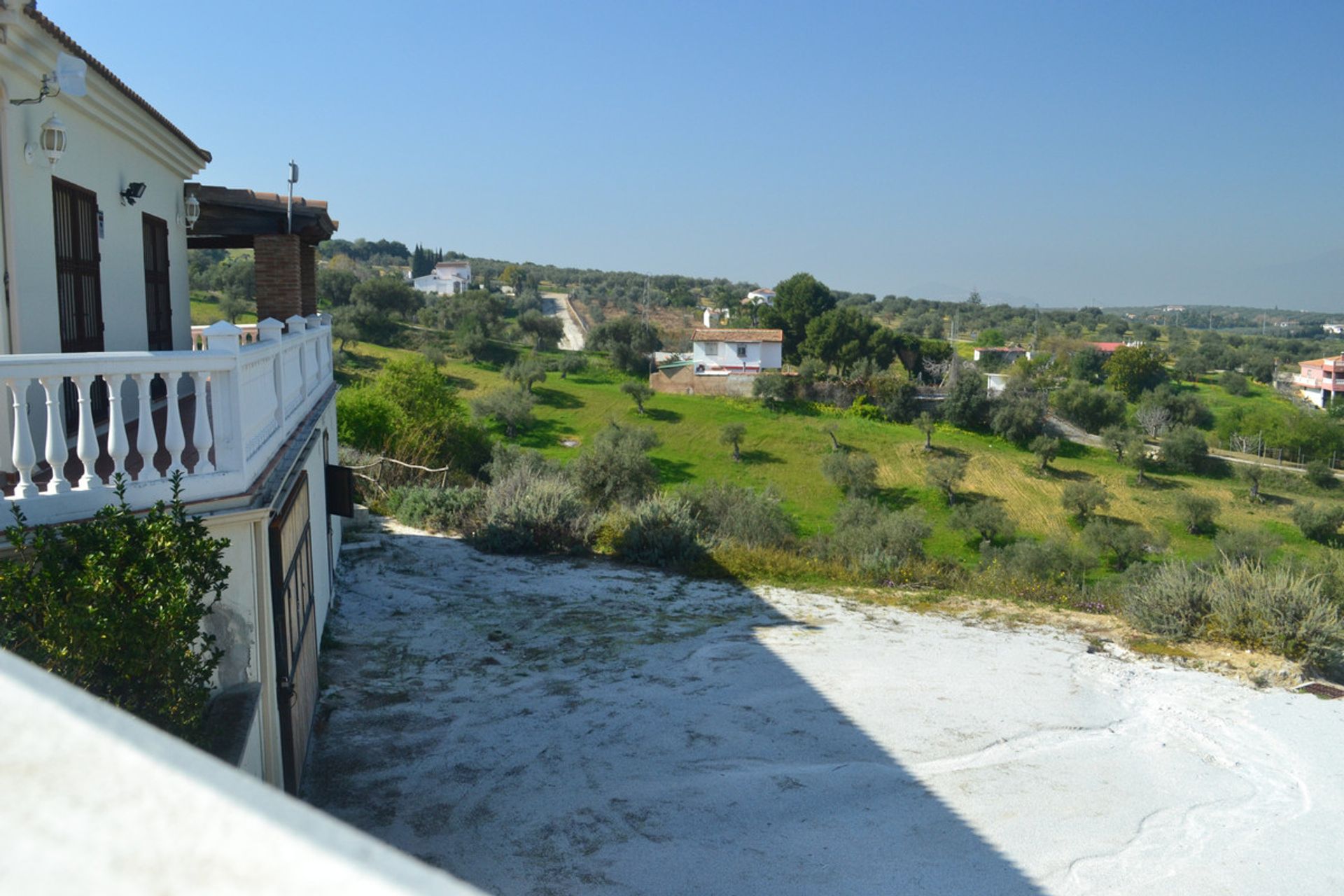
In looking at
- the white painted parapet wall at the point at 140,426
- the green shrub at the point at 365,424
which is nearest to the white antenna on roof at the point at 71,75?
the white painted parapet wall at the point at 140,426

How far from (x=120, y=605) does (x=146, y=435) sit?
2.98 ft

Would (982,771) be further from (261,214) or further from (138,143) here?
(261,214)

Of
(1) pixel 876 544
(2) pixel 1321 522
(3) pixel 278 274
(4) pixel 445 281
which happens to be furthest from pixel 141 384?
(4) pixel 445 281

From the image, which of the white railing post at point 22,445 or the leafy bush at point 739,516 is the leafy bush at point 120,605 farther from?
the leafy bush at point 739,516

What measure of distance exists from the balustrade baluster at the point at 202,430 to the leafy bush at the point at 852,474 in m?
33.1

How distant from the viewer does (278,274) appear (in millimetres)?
11266

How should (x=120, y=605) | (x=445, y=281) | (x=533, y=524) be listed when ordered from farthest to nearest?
(x=445, y=281) → (x=533, y=524) → (x=120, y=605)

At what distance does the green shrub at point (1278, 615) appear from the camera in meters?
9.77

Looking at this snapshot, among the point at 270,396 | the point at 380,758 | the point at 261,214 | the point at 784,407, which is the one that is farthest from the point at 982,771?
the point at 784,407

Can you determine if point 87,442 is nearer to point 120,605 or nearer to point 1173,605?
point 120,605

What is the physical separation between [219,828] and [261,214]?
38.6 feet

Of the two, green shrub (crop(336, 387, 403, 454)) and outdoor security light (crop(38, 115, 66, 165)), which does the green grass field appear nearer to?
green shrub (crop(336, 387, 403, 454))

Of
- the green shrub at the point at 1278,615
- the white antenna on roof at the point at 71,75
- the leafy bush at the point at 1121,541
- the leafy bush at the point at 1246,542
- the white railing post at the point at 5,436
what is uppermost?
the white antenna on roof at the point at 71,75

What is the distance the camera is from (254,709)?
15.7 ft
